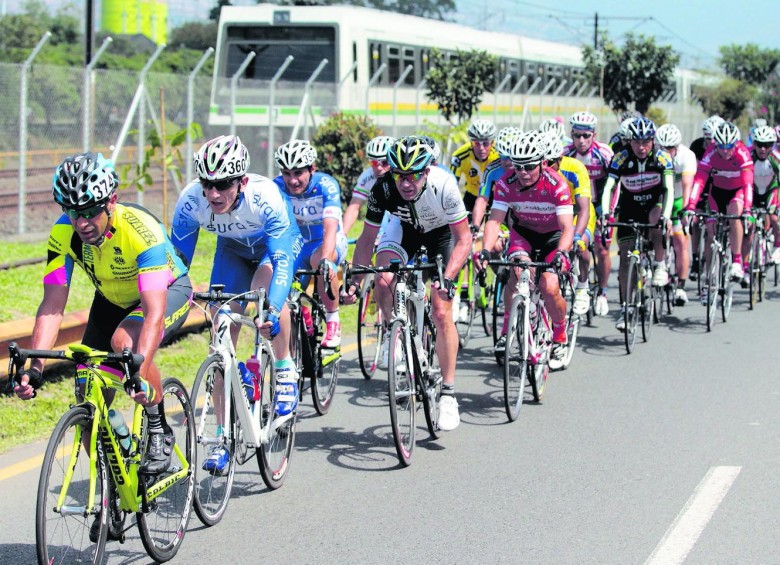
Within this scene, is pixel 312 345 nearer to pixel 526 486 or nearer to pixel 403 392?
pixel 403 392

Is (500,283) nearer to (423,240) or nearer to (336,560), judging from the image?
(423,240)

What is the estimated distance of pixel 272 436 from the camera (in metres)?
6.51

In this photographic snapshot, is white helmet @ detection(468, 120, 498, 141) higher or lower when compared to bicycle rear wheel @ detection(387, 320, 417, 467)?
higher

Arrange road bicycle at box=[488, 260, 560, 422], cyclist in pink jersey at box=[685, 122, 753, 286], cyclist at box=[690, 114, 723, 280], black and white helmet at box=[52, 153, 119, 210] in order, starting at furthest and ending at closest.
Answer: cyclist at box=[690, 114, 723, 280] < cyclist in pink jersey at box=[685, 122, 753, 286] < road bicycle at box=[488, 260, 560, 422] < black and white helmet at box=[52, 153, 119, 210]

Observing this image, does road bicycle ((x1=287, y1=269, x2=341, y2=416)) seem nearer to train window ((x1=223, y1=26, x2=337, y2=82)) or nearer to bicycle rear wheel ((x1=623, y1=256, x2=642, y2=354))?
bicycle rear wheel ((x1=623, y1=256, x2=642, y2=354))

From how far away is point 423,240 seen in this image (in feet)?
→ 27.5

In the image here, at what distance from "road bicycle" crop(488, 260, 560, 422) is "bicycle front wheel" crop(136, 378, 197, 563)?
2990mm

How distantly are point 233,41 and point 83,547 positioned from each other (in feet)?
64.8

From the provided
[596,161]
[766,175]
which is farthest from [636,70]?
[596,161]

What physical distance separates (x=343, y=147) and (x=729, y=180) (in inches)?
344

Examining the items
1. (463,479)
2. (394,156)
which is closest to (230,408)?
(463,479)

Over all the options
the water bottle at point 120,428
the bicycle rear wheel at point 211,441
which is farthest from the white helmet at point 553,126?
the water bottle at point 120,428

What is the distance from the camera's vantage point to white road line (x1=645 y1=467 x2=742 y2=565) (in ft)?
17.9

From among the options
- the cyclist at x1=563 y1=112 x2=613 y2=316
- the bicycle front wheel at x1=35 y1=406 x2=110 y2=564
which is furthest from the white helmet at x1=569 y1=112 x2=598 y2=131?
the bicycle front wheel at x1=35 y1=406 x2=110 y2=564
